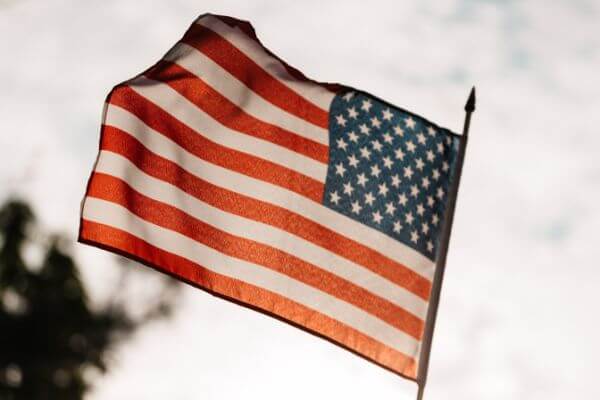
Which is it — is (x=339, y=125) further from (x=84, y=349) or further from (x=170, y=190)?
(x=84, y=349)

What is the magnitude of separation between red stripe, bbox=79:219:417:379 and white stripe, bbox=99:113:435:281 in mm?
613

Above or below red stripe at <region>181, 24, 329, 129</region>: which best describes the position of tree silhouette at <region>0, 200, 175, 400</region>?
above

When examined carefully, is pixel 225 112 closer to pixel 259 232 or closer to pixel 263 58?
pixel 263 58

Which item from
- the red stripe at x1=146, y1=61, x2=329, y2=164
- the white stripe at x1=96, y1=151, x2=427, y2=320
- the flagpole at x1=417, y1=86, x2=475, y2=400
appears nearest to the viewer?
the flagpole at x1=417, y1=86, x2=475, y2=400

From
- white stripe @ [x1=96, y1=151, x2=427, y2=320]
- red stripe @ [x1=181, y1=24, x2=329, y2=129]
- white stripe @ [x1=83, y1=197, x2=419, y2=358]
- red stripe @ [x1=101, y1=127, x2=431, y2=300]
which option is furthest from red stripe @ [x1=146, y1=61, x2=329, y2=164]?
white stripe @ [x1=83, y1=197, x2=419, y2=358]

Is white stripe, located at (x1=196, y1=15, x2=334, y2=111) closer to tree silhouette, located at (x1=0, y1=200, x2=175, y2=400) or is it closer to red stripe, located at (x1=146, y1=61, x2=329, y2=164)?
red stripe, located at (x1=146, y1=61, x2=329, y2=164)

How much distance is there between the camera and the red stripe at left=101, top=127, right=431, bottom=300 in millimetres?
6121

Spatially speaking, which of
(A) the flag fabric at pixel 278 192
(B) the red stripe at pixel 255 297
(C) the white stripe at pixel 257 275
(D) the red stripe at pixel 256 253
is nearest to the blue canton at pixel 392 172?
(A) the flag fabric at pixel 278 192

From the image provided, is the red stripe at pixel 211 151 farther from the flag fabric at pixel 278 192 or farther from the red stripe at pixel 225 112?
the red stripe at pixel 225 112

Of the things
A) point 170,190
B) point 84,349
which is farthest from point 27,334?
point 170,190

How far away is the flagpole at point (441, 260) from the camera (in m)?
5.40

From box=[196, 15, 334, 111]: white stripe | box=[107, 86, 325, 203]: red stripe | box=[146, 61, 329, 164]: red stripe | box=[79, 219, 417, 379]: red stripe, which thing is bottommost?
box=[79, 219, 417, 379]: red stripe

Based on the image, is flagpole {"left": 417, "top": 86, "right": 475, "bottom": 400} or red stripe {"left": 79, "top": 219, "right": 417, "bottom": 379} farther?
red stripe {"left": 79, "top": 219, "right": 417, "bottom": 379}

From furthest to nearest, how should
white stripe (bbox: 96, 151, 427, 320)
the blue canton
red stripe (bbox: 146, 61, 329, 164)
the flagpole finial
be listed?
red stripe (bbox: 146, 61, 329, 164)
the blue canton
white stripe (bbox: 96, 151, 427, 320)
the flagpole finial
